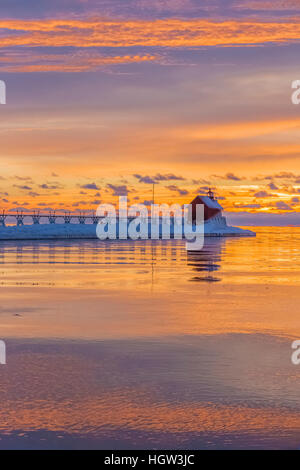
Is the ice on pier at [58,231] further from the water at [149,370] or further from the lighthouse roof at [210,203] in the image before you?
the water at [149,370]

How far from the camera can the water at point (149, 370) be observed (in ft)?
24.1

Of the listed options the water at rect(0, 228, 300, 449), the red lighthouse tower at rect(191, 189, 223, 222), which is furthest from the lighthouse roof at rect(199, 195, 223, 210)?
the water at rect(0, 228, 300, 449)

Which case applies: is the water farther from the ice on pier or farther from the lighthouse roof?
the lighthouse roof

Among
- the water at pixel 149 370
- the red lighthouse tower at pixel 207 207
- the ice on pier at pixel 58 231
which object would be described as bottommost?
the water at pixel 149 370

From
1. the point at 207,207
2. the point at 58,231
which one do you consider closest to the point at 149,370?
the point at 58,231

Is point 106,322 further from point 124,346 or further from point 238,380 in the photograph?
point 238,380

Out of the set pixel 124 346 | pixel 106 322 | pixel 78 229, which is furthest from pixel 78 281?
pixel 78 229

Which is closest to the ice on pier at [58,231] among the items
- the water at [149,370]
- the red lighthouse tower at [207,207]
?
the red lighthouse tower at [207,207]

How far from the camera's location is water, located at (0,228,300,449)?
7.34 meters

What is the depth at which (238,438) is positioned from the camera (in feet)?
23.6

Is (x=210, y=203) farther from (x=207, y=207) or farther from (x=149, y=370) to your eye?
(x=149, y=370)

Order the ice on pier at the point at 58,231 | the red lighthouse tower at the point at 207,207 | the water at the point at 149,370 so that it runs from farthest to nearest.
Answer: the red lighthouse tower at the point at 207,207
the ice on pier at the point at 58,231
the water at the point at 149,370

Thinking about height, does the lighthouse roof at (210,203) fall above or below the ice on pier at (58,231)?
above

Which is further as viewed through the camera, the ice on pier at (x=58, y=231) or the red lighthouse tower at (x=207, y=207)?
the red lighthouse tower at (x=207, y=207)
